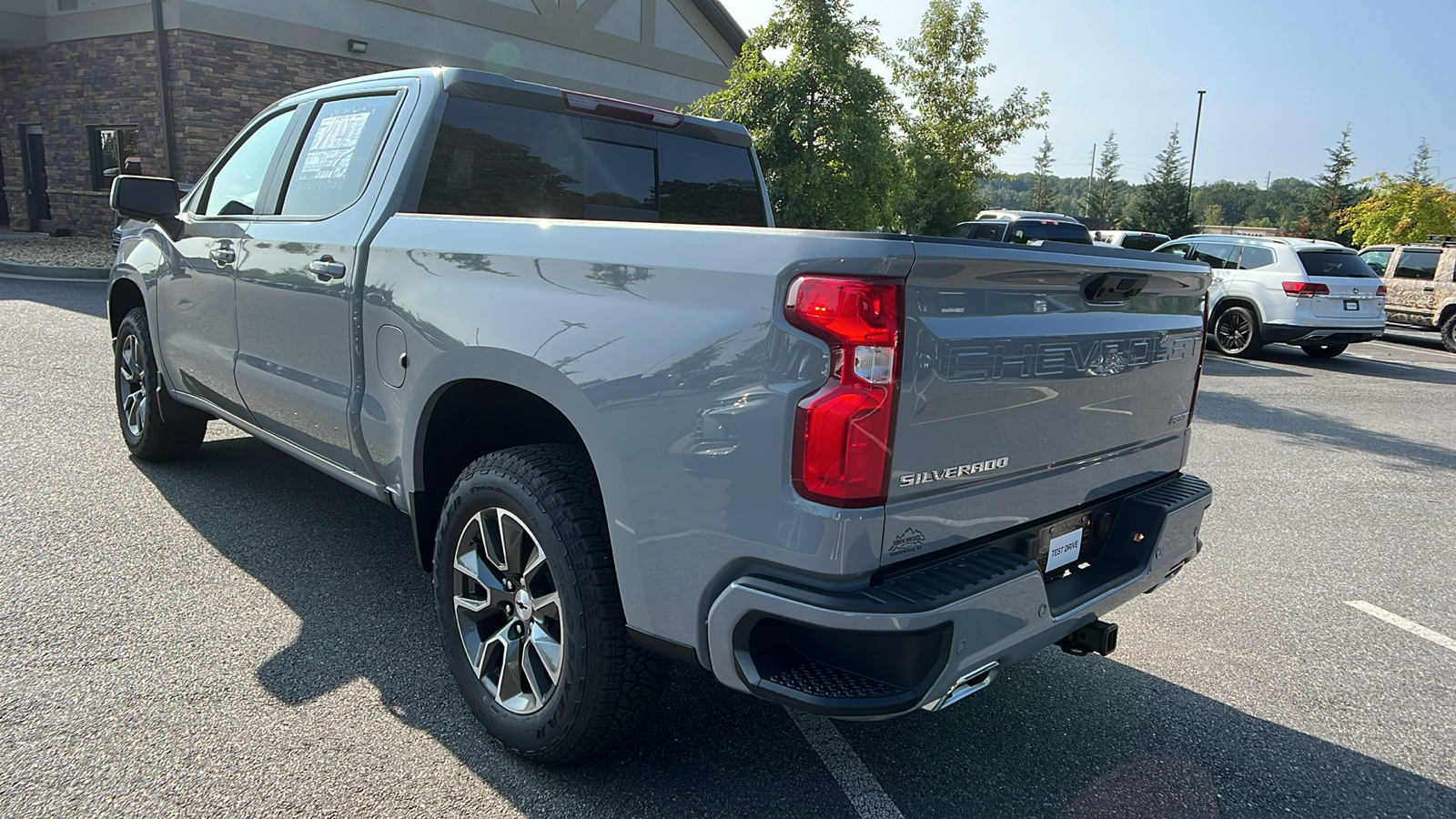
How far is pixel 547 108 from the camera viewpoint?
3.61 metres

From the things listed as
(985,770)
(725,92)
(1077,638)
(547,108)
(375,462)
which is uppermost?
(725,92)

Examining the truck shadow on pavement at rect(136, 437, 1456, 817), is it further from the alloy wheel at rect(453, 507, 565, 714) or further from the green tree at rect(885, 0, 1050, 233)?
the green tree at rect(885, 0, 1050, 233)

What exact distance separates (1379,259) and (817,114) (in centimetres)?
1359

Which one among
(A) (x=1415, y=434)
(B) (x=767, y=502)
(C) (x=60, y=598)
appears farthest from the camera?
(A) (x=1415, y=434)

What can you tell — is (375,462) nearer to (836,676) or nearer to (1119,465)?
(836,676)

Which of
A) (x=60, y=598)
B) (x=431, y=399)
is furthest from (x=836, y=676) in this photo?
(x=60, y=598)

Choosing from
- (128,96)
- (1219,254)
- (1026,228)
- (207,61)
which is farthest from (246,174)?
(128,96)

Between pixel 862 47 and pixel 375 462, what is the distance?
8.93 m

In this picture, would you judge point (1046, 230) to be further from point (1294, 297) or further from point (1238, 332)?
point (1294, 297)

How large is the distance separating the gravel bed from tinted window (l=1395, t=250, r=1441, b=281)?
21.8 meters

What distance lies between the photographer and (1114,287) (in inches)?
97.8

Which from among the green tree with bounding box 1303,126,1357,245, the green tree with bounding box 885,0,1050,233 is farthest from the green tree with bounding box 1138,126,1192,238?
the green tree with bounding box 885,0,1050,233

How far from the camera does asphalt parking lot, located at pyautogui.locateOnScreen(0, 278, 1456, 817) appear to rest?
2539 millimetres

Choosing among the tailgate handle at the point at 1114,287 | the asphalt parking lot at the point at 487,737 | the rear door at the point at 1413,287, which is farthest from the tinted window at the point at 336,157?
the rear door at the point at 1413,287
